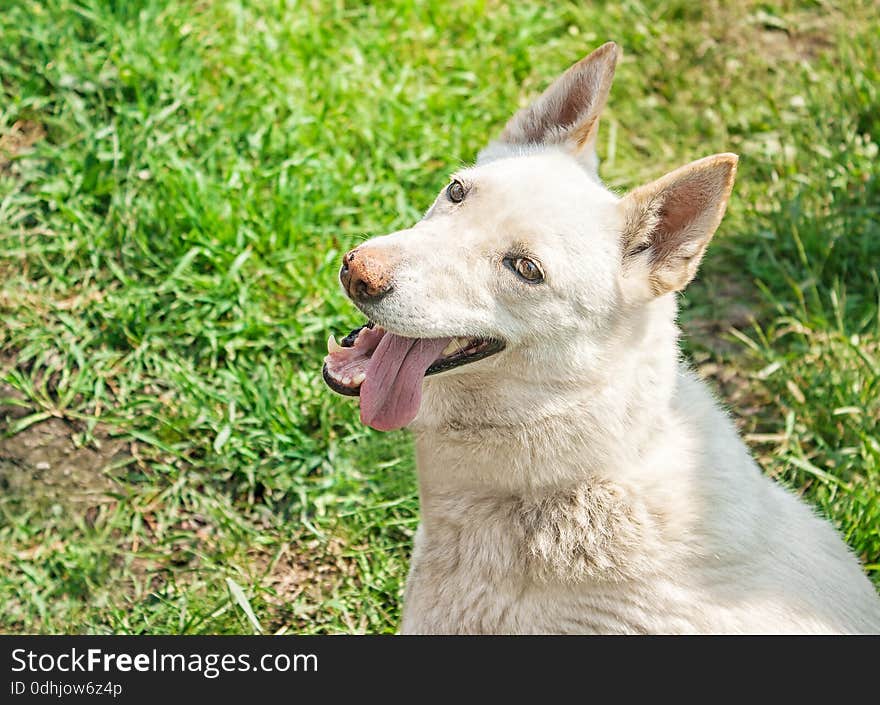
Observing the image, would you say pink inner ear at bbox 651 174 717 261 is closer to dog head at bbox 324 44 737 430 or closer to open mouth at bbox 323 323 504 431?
dog head at bbox 324 44 737 430

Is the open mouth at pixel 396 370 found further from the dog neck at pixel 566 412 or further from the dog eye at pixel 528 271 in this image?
the dog eye at pixel 528 271

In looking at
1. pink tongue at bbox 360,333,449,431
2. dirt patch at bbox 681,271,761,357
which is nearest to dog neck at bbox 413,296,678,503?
pink tongue at bbox 360,333,449,431

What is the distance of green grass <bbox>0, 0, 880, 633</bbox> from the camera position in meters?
3.84

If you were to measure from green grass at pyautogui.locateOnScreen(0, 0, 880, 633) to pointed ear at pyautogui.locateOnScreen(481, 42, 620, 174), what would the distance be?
1378mm

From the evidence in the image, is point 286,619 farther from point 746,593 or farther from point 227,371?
point 746,593

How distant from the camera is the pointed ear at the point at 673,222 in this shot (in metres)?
2.69

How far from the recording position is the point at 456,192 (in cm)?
298

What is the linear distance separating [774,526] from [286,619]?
5.84 feet

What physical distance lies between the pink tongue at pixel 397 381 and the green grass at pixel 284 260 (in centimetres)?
115

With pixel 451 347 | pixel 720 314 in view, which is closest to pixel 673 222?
pixel 451 347

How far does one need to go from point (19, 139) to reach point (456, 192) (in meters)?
2.72

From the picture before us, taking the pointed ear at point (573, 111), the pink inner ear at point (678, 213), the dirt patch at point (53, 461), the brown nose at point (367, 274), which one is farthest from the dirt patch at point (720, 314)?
the dirt patch at point (53, 461)

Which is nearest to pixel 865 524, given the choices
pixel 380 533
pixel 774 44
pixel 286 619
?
pixel 380 533

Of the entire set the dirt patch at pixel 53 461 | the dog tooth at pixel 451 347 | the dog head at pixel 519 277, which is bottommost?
the dirt patch at pixel 53 461
